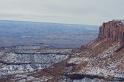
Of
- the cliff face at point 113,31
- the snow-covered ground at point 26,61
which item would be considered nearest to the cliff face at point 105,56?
the cliff face at point 113,31

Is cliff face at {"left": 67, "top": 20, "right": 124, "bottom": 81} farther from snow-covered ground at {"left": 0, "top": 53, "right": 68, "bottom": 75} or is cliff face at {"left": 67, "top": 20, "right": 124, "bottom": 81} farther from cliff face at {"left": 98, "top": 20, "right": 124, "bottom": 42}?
snow-covered ground at {"left": 0, "top": 53, "right": 68, "bottom": 75}

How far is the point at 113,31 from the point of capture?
220ft

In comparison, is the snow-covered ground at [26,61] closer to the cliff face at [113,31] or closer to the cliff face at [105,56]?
the cliff face at [105,56]

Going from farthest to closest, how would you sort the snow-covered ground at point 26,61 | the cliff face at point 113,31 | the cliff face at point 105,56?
the snow-covered ground at point 26,61 < the cliff face at point 113,31 < the cliff face at point 105,56

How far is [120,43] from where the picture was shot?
62062 mm

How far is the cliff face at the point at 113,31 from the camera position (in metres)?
63.9

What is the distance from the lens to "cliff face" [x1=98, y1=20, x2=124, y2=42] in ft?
210

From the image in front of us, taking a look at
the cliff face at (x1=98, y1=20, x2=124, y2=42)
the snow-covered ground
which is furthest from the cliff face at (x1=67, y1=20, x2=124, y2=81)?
the snow-covered ground

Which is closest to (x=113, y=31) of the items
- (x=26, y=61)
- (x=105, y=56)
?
(x=105, y=56)

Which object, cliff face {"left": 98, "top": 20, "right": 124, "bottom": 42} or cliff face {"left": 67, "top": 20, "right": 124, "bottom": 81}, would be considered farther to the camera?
cliff face {"left": 98, "top": 20, "right": 124, "bottom": 42}

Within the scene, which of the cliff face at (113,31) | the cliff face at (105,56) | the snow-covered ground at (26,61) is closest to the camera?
the cliff face at (105,56)

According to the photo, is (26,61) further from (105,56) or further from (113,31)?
(105,56)

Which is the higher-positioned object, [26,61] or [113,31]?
[113,31]

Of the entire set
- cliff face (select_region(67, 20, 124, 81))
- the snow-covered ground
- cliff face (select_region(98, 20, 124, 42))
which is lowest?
the snow-covered ground
